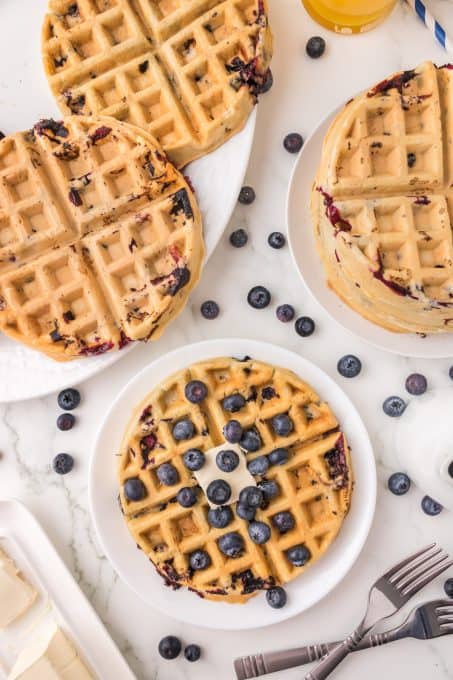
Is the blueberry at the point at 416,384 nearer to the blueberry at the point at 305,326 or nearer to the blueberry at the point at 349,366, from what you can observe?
the blueberry at the point at 349,366

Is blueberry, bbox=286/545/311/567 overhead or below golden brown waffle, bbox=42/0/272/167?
below

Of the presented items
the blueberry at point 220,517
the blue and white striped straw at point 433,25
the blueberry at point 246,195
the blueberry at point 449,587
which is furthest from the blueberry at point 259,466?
the blue and white striped straw at point 433,25

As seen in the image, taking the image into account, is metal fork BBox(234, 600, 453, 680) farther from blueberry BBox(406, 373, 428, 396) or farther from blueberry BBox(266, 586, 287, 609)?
blueberry BBox(406, 373, 428, 396)

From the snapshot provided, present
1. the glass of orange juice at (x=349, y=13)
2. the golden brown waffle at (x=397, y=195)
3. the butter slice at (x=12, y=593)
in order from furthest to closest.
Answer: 1. the butter slice at (x=12, y=593)
2. the glass of orange juice at (x=349, y=13)
3. the golden brown waffle at (x=397, y=195)

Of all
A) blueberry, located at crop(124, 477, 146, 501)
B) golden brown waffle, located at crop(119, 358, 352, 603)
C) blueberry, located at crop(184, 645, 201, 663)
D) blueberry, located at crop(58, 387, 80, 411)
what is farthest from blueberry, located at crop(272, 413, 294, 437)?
blueberry, located at crop(184, 645, 201, 663)

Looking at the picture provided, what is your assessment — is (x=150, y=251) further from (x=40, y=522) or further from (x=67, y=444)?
(x=40, y=522)

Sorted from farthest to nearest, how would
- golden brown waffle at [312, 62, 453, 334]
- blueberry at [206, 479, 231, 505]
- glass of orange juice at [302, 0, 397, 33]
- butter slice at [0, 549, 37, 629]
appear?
1. butter slice at [0, 549, 37, 629]
2. glass of orange juice at [302, 0, 397, 33]
3. blueberry at [206, 479, 231, 505]
4. golden brown waffle at [312, 62, 453, 334]

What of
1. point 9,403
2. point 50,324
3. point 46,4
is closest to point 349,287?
point 50,324
